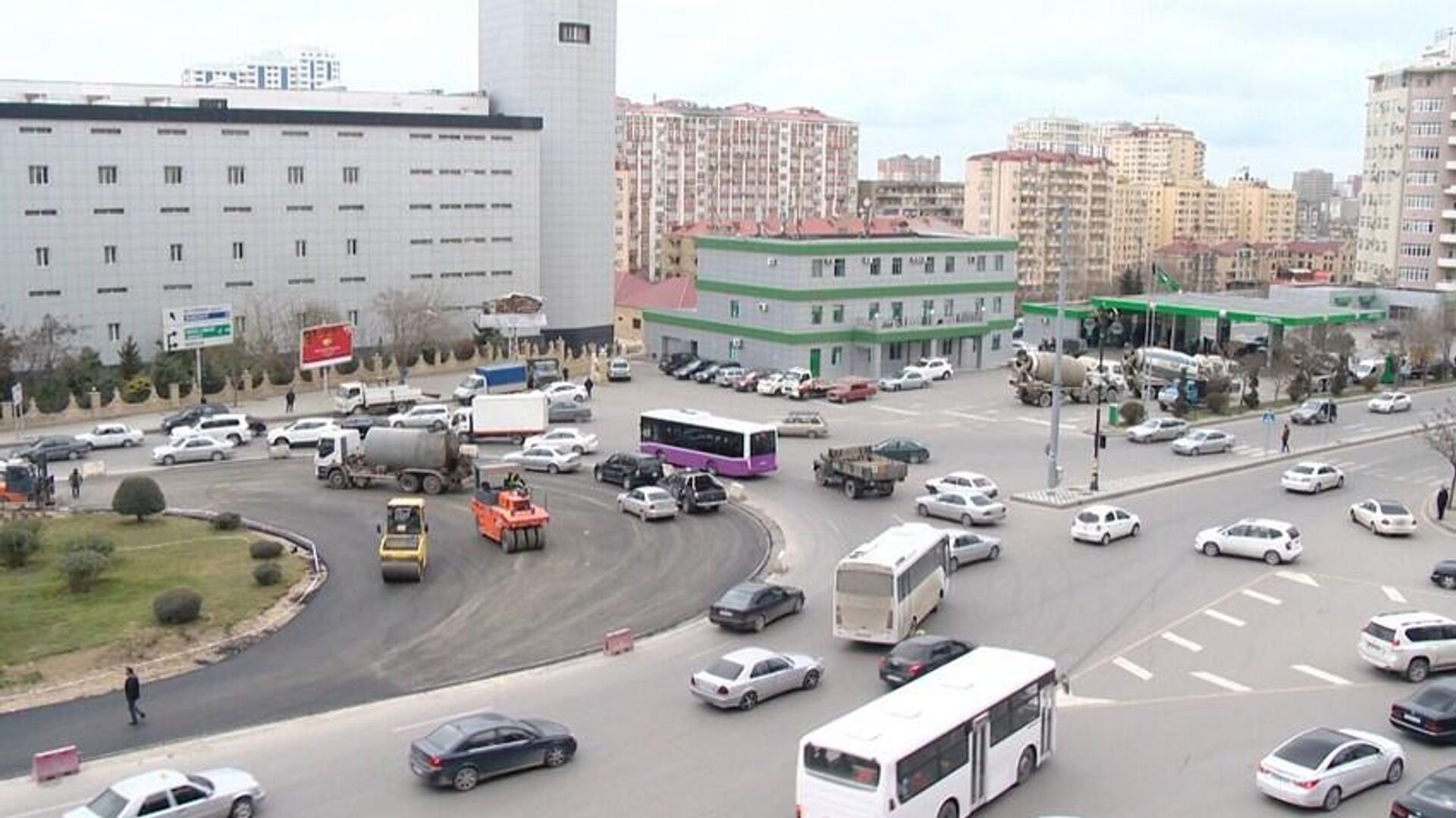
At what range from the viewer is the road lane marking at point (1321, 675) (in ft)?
87.2

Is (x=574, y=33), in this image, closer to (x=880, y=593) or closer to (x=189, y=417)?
(x=189, y=417)

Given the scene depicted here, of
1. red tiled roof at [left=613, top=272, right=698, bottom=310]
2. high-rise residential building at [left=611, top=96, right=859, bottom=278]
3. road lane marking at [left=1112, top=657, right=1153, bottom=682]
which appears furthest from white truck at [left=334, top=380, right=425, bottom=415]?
high-rise residential building at [left=611, top=96, right=859, bottom=278]

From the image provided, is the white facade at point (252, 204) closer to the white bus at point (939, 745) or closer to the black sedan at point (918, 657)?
the black sedan at point (918, 657)

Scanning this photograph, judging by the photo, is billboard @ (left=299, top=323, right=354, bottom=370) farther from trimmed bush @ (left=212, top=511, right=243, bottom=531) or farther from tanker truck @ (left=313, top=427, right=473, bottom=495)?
trimmed bush @ (left=212, top=511, right=243, bottom=531)

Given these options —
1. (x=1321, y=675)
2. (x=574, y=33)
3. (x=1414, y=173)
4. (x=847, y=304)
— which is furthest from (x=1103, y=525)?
(x=1414, y=173)

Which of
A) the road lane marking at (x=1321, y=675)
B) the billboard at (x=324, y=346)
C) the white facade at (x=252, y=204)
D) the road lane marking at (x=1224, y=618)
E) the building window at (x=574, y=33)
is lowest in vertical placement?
the road lane marking at (x=1321, y=675)

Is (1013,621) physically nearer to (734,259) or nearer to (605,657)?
(605,657)

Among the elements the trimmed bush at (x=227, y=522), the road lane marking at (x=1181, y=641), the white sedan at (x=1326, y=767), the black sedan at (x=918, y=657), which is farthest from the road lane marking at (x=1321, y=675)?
the trimmed bush at (x=227, y=522)

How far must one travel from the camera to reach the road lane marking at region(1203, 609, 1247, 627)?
30328 millimetres

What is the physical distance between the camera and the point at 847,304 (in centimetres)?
7431

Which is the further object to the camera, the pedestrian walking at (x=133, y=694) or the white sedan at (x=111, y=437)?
the white sedan at (x=111, y=437)

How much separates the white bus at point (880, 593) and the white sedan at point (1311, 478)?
69.8 feet

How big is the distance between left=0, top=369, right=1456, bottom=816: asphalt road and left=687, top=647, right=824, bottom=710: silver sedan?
249 mm

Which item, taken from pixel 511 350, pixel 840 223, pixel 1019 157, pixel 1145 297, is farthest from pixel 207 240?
pixel 1019 157
